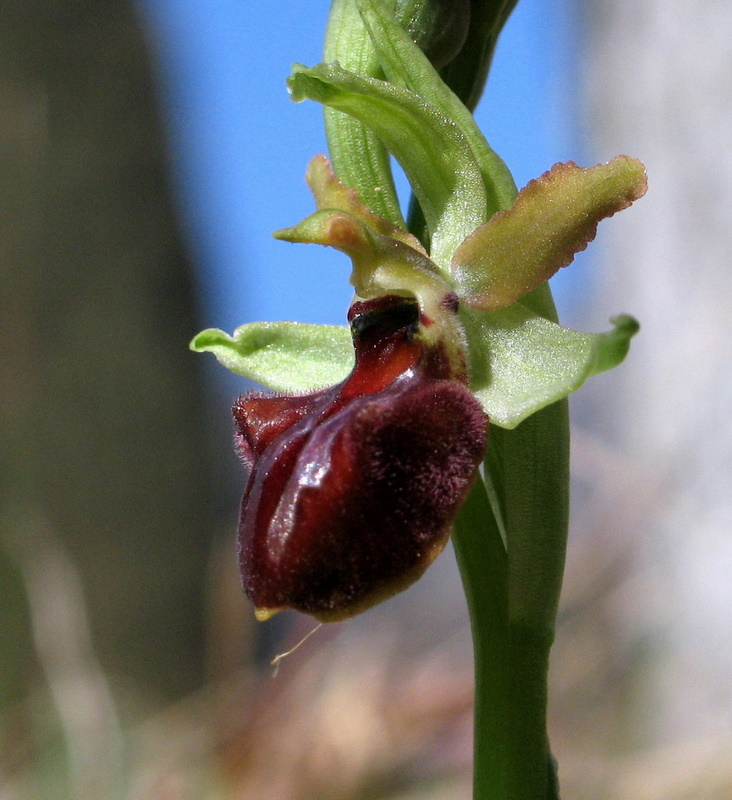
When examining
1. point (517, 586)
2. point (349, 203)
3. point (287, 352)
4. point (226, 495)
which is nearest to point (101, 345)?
point (226, 495)

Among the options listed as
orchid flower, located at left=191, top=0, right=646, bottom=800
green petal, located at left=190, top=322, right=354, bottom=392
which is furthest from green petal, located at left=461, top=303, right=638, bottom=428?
green petal, located at left=190, top=322, right=354, bottom=392

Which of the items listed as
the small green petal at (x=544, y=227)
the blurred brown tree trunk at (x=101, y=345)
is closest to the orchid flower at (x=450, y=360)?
the small green petal at (x=544, y=227)

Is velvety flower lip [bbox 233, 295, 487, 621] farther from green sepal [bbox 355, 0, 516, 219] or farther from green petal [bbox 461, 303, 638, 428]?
green sepal [bbox 355, 0, 516, 219]

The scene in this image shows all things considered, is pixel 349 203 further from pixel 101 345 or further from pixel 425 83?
pixel 101 345

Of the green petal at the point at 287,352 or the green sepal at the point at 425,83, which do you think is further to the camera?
the green petal at the point at 287,352

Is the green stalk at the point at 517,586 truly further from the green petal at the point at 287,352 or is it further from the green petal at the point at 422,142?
the green petal at the point at 287,352

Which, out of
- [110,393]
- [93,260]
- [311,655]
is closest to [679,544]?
[311,655]
